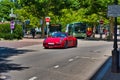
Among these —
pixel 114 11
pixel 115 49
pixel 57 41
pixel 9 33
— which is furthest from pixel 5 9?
pixel 115 49

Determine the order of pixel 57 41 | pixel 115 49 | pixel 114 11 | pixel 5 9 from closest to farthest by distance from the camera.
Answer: pixel 115 49, pixel 114 11, pixel 57 41, pixel 5 9

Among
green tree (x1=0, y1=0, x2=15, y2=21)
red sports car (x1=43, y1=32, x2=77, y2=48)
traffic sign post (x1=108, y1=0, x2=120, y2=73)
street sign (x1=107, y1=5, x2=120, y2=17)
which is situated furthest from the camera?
green tree (x1=0, y1=0, x2=15, y2=21)

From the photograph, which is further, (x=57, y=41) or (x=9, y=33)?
(x=9, y=33)

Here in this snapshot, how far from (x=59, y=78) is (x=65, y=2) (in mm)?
51819

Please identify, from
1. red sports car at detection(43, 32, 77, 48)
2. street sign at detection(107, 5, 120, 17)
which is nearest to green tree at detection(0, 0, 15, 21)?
red sports car at detection(43, 32, 77, 48)

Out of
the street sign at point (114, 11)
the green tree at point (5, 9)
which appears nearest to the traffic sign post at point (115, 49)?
the street sign at point (114, 11)

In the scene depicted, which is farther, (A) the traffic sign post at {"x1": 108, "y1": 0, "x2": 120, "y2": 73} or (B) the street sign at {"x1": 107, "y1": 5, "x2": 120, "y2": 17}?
(B) the street sign at {"x1": 107, "y1": 5, "x2": 120, "y2": 17}

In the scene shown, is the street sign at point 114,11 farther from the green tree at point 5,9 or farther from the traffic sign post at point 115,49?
the green tree at point 5,9

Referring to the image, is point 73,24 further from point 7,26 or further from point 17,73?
point 17,73

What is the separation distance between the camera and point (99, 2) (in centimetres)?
5653

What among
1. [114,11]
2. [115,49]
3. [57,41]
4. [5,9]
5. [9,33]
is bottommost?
[9,33]

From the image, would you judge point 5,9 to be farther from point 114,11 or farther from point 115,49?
point 115,49

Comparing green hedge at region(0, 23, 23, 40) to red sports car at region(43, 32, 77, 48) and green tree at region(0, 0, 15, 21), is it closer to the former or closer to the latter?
red sports car at region(43, 32, 77, 48)

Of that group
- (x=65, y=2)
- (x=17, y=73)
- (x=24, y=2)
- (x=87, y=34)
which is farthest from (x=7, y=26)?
(x=17, y=73)
